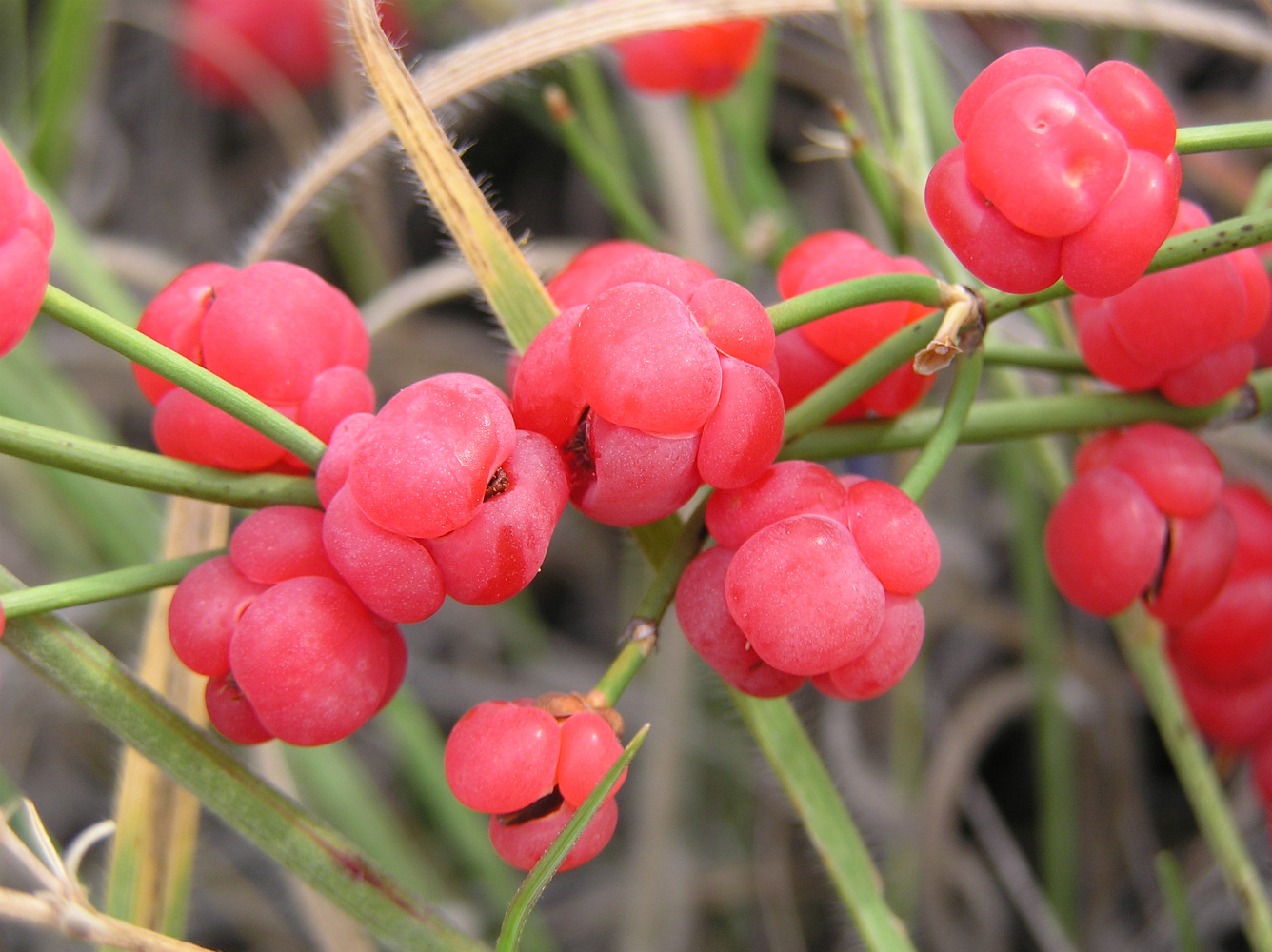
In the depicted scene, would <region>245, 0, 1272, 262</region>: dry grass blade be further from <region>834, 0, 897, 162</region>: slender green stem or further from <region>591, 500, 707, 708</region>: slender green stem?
<region>591, 500, 707, 708</region>: slender green stem

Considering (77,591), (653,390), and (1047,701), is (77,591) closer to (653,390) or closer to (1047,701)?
(653,390)

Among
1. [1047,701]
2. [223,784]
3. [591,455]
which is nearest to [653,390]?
[591,455]

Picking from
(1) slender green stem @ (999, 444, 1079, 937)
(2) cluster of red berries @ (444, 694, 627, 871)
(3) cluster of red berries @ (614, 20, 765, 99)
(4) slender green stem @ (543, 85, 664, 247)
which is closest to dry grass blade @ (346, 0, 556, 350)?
(2) cluster of red berries @ (444, 694, 627, 871)

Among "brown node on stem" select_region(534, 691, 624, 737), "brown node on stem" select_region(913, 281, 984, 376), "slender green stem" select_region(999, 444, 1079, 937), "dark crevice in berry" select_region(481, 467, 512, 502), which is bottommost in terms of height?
"slender green stem" select_region(999, 444, 1079, 937)

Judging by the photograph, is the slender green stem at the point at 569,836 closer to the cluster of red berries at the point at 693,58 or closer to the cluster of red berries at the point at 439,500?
the cluster of red berries at the point at 439,500

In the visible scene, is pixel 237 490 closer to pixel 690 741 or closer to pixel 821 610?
pixel 821 610

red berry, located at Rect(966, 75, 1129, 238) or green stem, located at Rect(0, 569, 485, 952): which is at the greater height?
red berry, located at Rect(966, 75, 1129, 238)

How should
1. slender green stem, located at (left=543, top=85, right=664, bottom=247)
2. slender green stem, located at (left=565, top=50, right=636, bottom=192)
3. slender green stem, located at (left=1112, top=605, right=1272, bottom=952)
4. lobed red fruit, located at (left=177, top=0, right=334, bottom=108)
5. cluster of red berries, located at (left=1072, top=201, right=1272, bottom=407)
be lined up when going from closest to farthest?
1. cluster of red berries, located at (left=1072, top=201, right=1272, bottom=407)
2. slender green stem, located at (left=1112, top=605, right=1272, bottom=952)
3. slender green stem, located at (left=543, top=85, right=664, bottom=247)
4. slender green stem, located at (left=565, top=50, right=636, bottom=192)
5. lobed red fruit, located at (left=177, top=0, right=334, bottom=108)

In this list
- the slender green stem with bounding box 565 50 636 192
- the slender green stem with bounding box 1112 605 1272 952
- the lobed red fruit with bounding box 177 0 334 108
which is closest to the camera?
the slender green stem with bounding box 1112 605 1272 952

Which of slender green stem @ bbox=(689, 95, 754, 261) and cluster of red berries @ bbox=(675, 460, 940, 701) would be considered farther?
slender green stem @ bbox=(689, 95, 754, 261)
